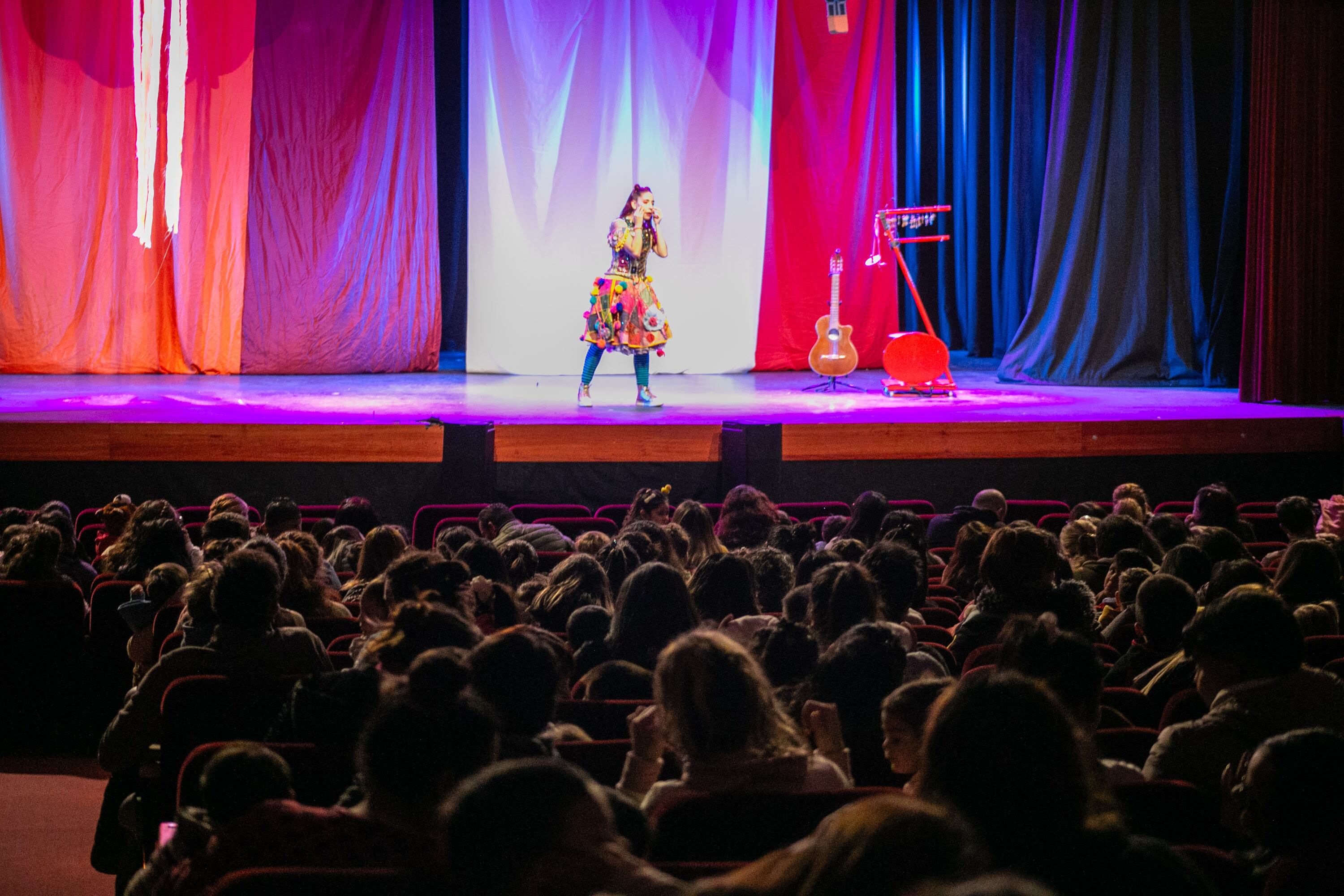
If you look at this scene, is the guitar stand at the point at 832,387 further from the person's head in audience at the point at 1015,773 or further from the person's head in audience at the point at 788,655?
the person's head in audience at the point at 1015,773

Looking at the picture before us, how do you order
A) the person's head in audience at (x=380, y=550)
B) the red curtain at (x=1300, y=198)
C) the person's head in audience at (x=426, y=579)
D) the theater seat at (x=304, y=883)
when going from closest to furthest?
1. the theater seat at (x=304, y=883)
2. the person's head in audience at (x=426, y=579)
3. the person's head in audience at (x=380, y=550)
4. the red curtain at (x=1300, y=198)

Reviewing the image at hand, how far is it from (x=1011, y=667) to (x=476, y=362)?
31.6 ft

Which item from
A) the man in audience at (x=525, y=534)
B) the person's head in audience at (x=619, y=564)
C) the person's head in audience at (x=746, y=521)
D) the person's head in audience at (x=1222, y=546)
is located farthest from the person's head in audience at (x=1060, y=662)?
the person's head in audience at (x=746, y=521)

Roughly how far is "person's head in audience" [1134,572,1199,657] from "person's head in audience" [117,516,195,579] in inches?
107

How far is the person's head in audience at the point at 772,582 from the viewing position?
349 centimetres

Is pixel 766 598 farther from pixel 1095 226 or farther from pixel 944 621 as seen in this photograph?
pixel 1095 226

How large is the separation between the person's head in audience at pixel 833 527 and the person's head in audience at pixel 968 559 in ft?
2.47

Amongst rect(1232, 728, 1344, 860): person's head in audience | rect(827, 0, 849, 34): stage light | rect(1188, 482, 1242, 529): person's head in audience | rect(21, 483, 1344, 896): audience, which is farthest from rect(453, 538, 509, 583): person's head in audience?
rect(827, 0, 849, 34): stage light

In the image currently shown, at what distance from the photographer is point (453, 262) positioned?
471 inches

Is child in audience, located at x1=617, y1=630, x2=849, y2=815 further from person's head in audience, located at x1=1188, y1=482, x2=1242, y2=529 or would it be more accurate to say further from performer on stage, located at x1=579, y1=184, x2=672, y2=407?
performer on stage, located at x1=579, y1=184, x2=672, y2=407

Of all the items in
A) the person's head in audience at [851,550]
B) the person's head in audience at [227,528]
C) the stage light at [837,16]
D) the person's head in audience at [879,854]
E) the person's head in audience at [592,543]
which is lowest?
the person's head in audience at [592,543]

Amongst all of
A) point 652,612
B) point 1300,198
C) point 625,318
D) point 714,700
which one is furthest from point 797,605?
point 1300,198

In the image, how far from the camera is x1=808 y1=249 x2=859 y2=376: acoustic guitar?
9.38 m

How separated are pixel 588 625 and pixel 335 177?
8.94m
